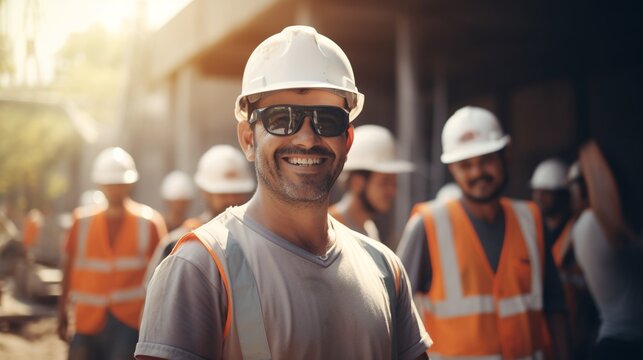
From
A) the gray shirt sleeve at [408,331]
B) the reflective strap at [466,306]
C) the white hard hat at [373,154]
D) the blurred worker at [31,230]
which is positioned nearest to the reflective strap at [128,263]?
the white hard hat at [373,154]

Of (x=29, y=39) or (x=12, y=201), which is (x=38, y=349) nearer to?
(x=29, y=39)

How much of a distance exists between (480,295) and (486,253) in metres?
0.24

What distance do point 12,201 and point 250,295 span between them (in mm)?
21013

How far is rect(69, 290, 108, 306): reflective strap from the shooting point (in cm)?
577

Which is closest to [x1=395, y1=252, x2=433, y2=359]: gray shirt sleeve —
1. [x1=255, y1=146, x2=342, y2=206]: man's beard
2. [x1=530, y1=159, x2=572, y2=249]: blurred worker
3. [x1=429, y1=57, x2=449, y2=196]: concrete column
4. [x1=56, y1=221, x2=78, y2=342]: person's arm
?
[x1=255, y1=146, x2=342, y2=206]: man's beard

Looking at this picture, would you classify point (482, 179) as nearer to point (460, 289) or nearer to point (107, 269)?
point (460, 289)

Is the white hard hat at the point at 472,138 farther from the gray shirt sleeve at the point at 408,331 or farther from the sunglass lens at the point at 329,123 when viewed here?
the sunglass lens at the point at 329,123

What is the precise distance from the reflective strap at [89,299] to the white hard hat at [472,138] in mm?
3258

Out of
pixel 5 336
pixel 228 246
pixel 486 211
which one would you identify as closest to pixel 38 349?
pixel 5 336

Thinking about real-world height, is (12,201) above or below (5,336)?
above

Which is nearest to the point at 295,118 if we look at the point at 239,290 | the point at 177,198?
the point at 239,290

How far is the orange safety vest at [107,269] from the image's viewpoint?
5.76 m

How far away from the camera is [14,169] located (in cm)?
1969

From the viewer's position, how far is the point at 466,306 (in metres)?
3.58
